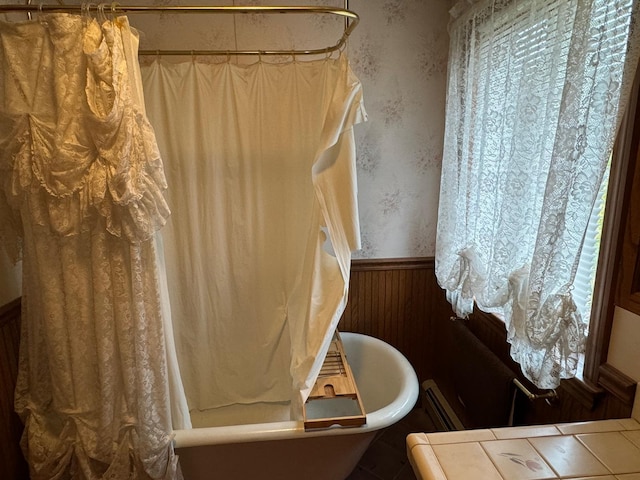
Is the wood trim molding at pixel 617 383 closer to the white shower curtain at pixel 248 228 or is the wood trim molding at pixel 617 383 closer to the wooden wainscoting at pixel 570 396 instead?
the wooden wainscoting at pixel 570 396

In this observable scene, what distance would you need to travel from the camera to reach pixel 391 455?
6.04 ft

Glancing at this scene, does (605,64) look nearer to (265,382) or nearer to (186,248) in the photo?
(186,248)

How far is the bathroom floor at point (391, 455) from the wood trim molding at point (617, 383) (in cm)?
109

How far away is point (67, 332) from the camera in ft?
3.81

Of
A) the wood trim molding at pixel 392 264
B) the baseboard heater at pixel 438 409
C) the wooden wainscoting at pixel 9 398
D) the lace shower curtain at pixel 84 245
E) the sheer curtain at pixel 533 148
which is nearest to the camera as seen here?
the sheer curtain at pixel 533 148

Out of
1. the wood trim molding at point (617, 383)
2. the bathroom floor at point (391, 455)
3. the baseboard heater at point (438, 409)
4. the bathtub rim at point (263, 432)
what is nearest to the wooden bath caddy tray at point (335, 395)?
the bathtub rim at point (263, 432)

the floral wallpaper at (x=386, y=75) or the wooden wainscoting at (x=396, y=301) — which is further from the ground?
the floral wallpaper at (x=386, y=75)

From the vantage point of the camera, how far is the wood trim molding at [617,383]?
2.94ft

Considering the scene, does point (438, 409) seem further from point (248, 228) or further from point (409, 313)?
point (248, 228)

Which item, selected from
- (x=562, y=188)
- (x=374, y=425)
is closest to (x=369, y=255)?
(x=374, y=425)

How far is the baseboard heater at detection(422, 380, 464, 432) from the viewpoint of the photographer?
186 cm

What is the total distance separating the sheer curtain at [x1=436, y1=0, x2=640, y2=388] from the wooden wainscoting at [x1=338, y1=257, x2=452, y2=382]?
42cm

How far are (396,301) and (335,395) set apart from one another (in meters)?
0.81

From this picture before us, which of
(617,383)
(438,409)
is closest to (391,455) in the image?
(438,409)
